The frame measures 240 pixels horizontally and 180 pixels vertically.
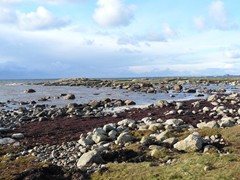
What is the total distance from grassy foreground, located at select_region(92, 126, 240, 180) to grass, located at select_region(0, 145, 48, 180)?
4.09 metres

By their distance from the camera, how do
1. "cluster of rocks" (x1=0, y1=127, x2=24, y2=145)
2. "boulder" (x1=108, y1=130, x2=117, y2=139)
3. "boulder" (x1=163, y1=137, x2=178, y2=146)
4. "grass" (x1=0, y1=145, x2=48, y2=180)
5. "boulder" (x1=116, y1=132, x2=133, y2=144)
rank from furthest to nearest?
1. "cluster of rocks" (x1=0, y1=127, x2=24, y2=145)
2. "boulder" (x1=108, y1=130, x2=117, y2=139)
3. "boulder" (x1=116, y1=132, x2=133, y2=144)
4. "boulder" (x1=163, y1=137, x2=178, y2=146)
5. "grass" (x1=0, y1=145, x2=48, y2=180)

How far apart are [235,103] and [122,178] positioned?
40.9 metres

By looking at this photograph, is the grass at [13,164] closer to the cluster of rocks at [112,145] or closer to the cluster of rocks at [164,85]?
Result: the cluster of rocks at [112,145]

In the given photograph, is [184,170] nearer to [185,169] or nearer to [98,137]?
[185,169]

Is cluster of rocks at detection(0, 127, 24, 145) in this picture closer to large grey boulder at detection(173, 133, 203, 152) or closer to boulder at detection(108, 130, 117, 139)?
boulder at detection(108, 130, 117, 139)

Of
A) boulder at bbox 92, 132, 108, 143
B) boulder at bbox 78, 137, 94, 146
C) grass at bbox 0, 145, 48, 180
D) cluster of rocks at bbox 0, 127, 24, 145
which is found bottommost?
cluster of rocks at bbox 0, 127, 24, 145

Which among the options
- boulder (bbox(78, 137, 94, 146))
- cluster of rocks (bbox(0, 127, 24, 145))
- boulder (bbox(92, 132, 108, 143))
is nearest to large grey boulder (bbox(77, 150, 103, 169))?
boulder (bbox(78, 137, 94, 146))

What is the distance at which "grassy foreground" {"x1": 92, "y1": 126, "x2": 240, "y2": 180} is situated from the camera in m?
13.1

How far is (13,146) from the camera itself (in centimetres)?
2431

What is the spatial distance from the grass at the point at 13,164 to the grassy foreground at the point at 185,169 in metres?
4.09

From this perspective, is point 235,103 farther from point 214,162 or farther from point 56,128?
point 214,162

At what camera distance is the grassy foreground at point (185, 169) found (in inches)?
515

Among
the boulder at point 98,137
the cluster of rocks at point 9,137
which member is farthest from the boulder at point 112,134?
the cluster of rocks at point 9,137

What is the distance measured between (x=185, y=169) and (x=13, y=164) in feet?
31.5
